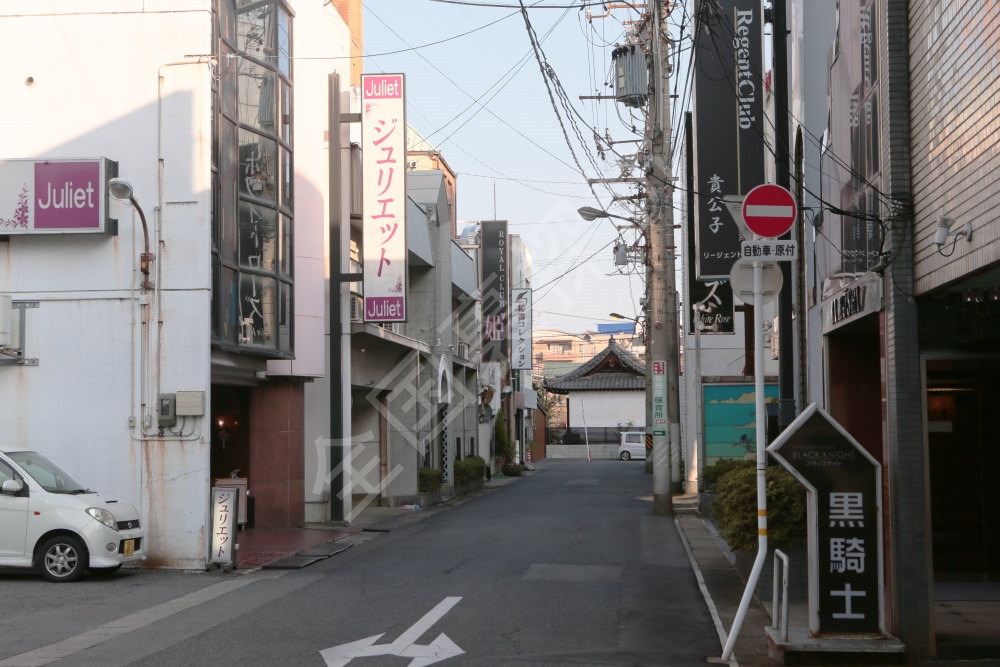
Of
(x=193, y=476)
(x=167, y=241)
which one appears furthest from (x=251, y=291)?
(x=193, y=476)

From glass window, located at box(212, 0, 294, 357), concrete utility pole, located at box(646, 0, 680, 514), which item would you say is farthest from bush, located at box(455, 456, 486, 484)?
glass window, located at box(212, 0, 294, 357)

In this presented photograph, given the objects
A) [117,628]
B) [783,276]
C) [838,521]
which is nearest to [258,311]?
[117,628]

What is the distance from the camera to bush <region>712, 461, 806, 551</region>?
11.3 metres

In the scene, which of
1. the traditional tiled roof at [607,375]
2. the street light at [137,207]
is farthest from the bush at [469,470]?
the traditional tiled roof at [607,375]

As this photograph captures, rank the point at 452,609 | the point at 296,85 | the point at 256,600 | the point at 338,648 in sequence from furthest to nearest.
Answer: the point at 296,85, the point at 256,600, the point at 452,609, the point at 338,648

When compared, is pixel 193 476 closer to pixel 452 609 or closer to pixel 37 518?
pixel 37 518

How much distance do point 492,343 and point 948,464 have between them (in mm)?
34732

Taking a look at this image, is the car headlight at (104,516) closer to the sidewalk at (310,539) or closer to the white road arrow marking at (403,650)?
the sidewalk at (310,539)

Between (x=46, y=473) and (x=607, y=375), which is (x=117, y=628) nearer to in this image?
(x=46, y=473)

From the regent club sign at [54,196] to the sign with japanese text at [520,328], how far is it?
40210mm

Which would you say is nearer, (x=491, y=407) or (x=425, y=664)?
(x=425, y=664)

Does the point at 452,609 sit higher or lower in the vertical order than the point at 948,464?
lower

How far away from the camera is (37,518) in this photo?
44.8ft

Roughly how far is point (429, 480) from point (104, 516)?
16.4 metres
